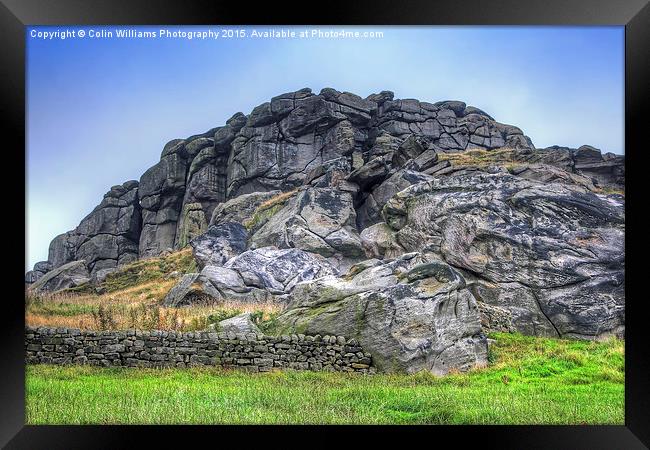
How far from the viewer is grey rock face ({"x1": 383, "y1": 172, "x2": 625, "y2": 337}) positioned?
20.6 m

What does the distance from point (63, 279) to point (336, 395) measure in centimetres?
3268

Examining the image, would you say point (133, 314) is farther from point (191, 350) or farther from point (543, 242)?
point (543, 242)

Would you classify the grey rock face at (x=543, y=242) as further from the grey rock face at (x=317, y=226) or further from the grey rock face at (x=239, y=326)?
the grey rock face at (x=239, y=326)

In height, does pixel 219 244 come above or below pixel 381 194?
below

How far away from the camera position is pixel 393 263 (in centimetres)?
1984

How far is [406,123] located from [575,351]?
181ft

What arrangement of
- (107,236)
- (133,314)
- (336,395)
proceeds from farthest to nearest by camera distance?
(107,236)
(133,314)
(336,395)

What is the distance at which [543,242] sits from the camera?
2202 centimetres

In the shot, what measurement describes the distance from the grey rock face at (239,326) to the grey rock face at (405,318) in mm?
964

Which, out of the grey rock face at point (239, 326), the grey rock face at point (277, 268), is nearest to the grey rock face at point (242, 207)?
the grey rock face at point (277, 268)

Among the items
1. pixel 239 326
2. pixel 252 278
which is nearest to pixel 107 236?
pixel 252 278

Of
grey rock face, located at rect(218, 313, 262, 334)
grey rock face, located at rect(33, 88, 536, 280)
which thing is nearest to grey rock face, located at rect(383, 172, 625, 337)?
grey rock face, located at rect(218, 313, 262, 334)
